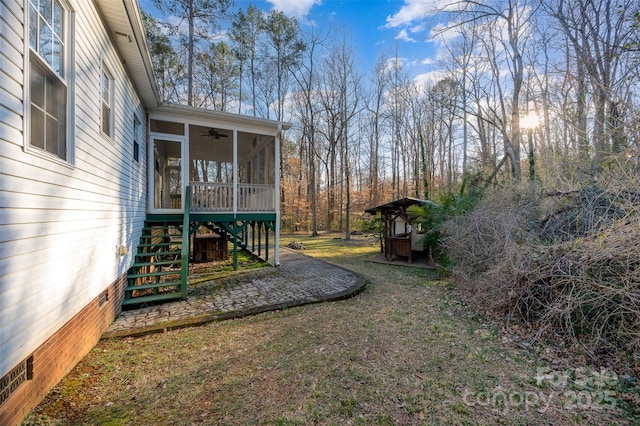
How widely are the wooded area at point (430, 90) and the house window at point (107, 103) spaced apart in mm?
7625

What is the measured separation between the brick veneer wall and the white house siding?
0.14m

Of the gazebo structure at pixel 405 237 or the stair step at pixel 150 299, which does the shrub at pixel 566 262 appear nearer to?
the gazebo structure at pixel 405 237

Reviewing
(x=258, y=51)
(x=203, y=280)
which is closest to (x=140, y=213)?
(x=203, y=280)

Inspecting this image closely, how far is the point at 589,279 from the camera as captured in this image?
336 centimetres

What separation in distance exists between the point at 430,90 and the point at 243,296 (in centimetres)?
2184

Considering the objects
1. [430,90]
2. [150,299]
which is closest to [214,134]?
[150,299]

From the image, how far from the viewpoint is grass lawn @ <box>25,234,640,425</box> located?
2.25 meters

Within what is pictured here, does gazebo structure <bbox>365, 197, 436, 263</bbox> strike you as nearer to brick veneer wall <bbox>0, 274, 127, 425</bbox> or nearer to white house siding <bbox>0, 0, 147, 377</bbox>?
white house siding <bbox>0, 0, 147, 377</bbox>

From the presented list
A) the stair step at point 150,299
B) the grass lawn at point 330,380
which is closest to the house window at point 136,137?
the stair step at point 150,299

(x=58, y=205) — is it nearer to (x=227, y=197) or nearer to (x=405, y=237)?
(x=227, y=197)

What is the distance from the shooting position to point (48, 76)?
253 centimetres

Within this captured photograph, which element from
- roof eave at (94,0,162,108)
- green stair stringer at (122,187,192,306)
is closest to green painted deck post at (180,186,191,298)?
green stair stringer at (122,187,192,306)

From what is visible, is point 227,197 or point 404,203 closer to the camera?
point 227,197

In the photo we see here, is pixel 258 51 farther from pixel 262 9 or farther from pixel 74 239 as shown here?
pixel 74 239
